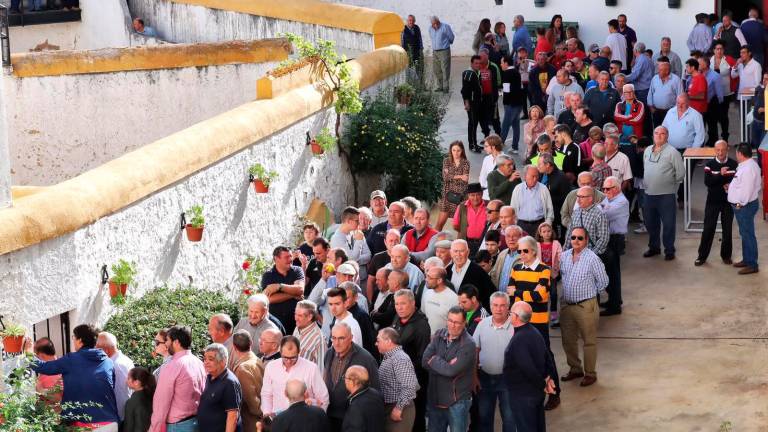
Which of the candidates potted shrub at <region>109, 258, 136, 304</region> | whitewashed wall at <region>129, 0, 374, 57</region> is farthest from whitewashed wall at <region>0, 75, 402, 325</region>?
whitewashed wall at <region>129, 0, 374, 57</region>

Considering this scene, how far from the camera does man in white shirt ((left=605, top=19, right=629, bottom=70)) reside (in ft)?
78.5

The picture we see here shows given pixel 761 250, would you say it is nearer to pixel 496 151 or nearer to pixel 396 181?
pixel 496 151

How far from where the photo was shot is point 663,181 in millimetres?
16578

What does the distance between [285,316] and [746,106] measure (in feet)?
33.8

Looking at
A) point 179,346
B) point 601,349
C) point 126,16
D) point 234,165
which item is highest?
point 126,16

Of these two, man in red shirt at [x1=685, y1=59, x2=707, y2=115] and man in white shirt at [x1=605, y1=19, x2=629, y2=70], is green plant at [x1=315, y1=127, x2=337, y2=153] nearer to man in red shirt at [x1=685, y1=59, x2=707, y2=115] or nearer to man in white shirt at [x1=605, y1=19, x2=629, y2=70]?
man in red shirt at [x1=685, y1=59, x2=707, y2=115]

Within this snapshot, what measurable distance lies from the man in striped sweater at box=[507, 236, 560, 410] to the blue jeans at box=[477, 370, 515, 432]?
72cm

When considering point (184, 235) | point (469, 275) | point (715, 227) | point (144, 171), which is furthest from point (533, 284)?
point (715, 227)

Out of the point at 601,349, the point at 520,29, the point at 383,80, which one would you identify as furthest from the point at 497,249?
the point at 520,29

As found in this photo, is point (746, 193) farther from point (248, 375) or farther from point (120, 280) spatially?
point (120, 280)

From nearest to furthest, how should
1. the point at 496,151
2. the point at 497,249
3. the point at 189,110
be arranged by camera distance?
the point at 497,249, the point at 496,151, the point at 189,110

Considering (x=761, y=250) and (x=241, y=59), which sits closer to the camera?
(x=761, y=250)

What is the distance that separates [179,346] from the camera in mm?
10992

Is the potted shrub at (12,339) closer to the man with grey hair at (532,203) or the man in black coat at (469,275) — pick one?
the man in black coat at (469,275)
